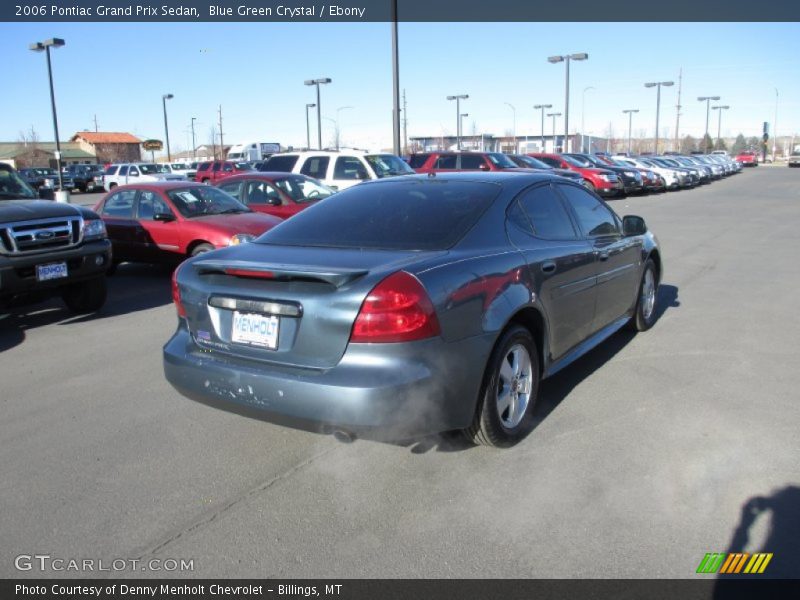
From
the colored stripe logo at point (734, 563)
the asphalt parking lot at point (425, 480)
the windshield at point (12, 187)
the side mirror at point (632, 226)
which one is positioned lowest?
the colored stripe logo at point (734, 563)

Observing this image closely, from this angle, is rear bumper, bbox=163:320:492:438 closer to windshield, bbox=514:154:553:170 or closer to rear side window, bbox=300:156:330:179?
rear side window, bbox=300:156:330:179

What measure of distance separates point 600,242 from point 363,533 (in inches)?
121

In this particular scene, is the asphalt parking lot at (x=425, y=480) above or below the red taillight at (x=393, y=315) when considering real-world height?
below

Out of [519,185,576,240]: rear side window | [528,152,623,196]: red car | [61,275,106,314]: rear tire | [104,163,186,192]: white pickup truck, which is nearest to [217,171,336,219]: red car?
[61,275,106,314]: rear tire

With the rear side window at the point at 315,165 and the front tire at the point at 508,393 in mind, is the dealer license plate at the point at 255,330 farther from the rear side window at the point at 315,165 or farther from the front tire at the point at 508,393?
the rear side window at the point at 315,165

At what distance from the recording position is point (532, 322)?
13.4ft

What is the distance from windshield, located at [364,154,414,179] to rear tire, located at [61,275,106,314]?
1025 cm

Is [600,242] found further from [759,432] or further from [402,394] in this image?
[402,394]

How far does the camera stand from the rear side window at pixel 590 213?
5.03 metres

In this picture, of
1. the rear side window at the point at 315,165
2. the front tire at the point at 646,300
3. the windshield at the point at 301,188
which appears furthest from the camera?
the rear side window at the point at 315,165

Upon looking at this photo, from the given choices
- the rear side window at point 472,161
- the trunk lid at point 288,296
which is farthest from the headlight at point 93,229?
the rear side window at point 472,161

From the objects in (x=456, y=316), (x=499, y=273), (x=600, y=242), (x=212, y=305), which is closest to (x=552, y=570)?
(x=456, y=316)

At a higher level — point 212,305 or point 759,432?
point 212,305

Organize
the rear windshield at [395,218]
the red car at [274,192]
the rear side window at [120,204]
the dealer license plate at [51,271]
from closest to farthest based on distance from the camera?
the rear windshield at [395,218] < the dealer license plate at [51,271] < the rear side window at [120,204] < the red car at [274,192]
